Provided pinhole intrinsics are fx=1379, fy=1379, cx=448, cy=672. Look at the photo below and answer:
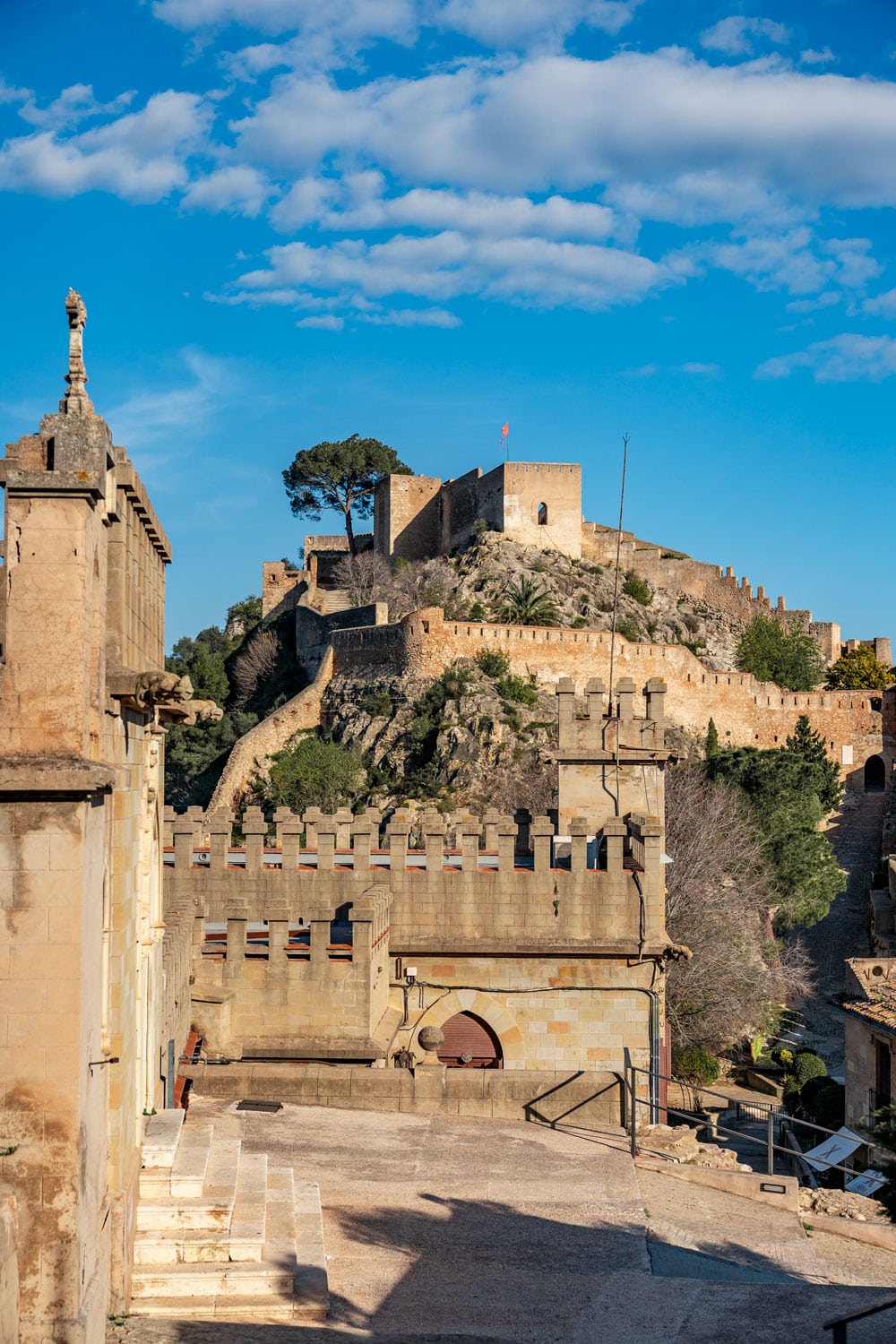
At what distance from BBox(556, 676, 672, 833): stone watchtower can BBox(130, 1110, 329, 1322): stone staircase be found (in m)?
10.2

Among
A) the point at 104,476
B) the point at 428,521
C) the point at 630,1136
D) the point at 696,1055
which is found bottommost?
the point at 696,1055

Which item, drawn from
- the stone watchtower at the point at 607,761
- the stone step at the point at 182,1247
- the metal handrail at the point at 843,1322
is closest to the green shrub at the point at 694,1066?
the stone watchtower at the point at 607,761

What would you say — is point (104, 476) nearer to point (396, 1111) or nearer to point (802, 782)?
point (396, 1111)

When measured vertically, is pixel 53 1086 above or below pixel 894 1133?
above

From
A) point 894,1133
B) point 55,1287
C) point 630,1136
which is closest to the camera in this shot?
point 55,1287

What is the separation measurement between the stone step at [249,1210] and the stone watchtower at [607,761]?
9873 millimetres

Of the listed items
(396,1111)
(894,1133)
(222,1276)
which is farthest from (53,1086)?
(396,1111)

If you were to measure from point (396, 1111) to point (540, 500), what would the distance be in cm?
5187

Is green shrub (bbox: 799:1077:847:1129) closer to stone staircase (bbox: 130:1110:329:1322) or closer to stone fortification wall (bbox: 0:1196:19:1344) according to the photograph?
stone staircase (bbox: 130:1110:329:1322)

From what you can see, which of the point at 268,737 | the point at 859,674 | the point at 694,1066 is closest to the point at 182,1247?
the point at 694,1066

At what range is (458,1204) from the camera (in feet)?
35.0

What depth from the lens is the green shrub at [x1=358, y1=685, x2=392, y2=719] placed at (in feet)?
165

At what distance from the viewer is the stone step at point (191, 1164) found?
8.88 metres

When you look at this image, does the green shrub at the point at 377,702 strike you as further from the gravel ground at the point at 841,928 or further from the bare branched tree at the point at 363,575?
the gravel ground at the point at 841,928
